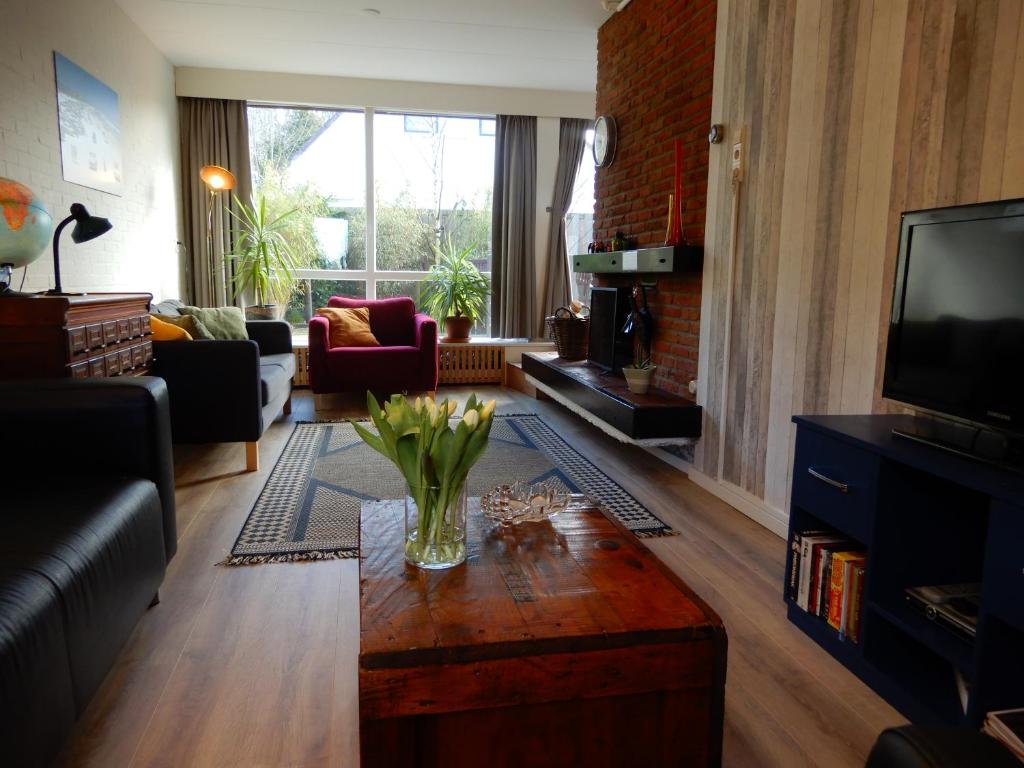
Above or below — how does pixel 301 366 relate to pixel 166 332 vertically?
below

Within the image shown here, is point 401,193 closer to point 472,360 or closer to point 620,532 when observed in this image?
point 472,360

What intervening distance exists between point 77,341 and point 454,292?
3881mm

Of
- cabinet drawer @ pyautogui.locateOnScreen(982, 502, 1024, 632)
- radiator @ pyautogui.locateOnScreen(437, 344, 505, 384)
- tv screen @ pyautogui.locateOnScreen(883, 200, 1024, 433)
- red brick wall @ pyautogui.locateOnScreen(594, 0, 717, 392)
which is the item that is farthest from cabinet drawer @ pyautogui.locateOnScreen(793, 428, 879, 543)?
radiator @ pyautogui.locateOnScreen(437, 344, 505, 384)

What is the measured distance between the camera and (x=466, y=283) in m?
6.10

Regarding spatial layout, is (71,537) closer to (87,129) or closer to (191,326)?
(191,326)

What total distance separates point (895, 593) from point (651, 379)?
213cm

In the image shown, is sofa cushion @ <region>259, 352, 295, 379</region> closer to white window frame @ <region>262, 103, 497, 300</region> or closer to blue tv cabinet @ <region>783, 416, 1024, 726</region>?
white window frame @ <region>262, 103, 497, 300</region>

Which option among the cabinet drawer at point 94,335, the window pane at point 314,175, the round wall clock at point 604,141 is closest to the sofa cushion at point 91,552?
the cabinet drawer at point 94,335

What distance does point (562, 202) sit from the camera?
6367 mm

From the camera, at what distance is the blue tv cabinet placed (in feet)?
4.44

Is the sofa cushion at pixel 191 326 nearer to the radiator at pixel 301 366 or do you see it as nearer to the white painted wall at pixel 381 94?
the radiator at pixel 301 366

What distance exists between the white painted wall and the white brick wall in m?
0.32

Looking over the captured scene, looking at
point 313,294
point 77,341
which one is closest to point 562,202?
point 313,294

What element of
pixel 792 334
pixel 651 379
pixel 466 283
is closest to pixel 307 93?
pixel 466 283
